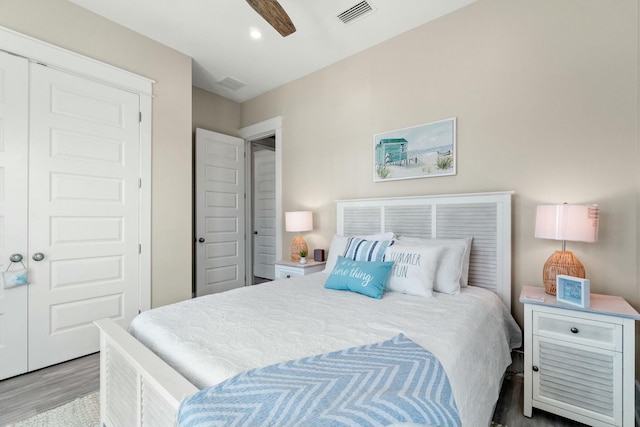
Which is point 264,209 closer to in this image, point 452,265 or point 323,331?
point 452,265

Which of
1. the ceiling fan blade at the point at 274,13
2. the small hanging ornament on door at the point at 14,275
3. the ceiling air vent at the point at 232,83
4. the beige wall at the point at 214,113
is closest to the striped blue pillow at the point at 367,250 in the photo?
the ceiling fan blade at the point at 274,13

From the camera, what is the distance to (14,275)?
86.0 inches

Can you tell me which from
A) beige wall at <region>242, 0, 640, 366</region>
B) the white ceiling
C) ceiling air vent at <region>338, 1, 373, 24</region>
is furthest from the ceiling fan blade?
beige wall at <region>242, 0, 640, 366</region>

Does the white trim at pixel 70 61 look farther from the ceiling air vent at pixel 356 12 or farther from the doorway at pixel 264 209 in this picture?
the doorway at pixel 264 209

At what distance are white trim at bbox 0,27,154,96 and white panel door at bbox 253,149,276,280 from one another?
2516mm

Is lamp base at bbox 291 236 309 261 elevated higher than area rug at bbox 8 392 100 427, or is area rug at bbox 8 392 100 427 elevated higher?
lamp base at bbox 291 236 309 261

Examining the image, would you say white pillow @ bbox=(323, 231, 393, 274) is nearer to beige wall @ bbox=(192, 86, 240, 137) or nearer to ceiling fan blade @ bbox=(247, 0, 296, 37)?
ceiling fan blade @ bbox=(247, 0, 296, 37)

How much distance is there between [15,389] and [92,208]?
1.38 metres

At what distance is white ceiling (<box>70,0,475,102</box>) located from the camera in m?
2.50

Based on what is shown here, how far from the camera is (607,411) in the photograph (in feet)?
5.10

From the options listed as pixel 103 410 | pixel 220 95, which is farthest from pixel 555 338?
pixel 220 95

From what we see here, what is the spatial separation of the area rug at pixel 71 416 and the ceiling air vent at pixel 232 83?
11.5 ft

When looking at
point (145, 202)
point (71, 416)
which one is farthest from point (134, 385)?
point (145, 202)

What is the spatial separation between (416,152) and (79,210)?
3.01m
